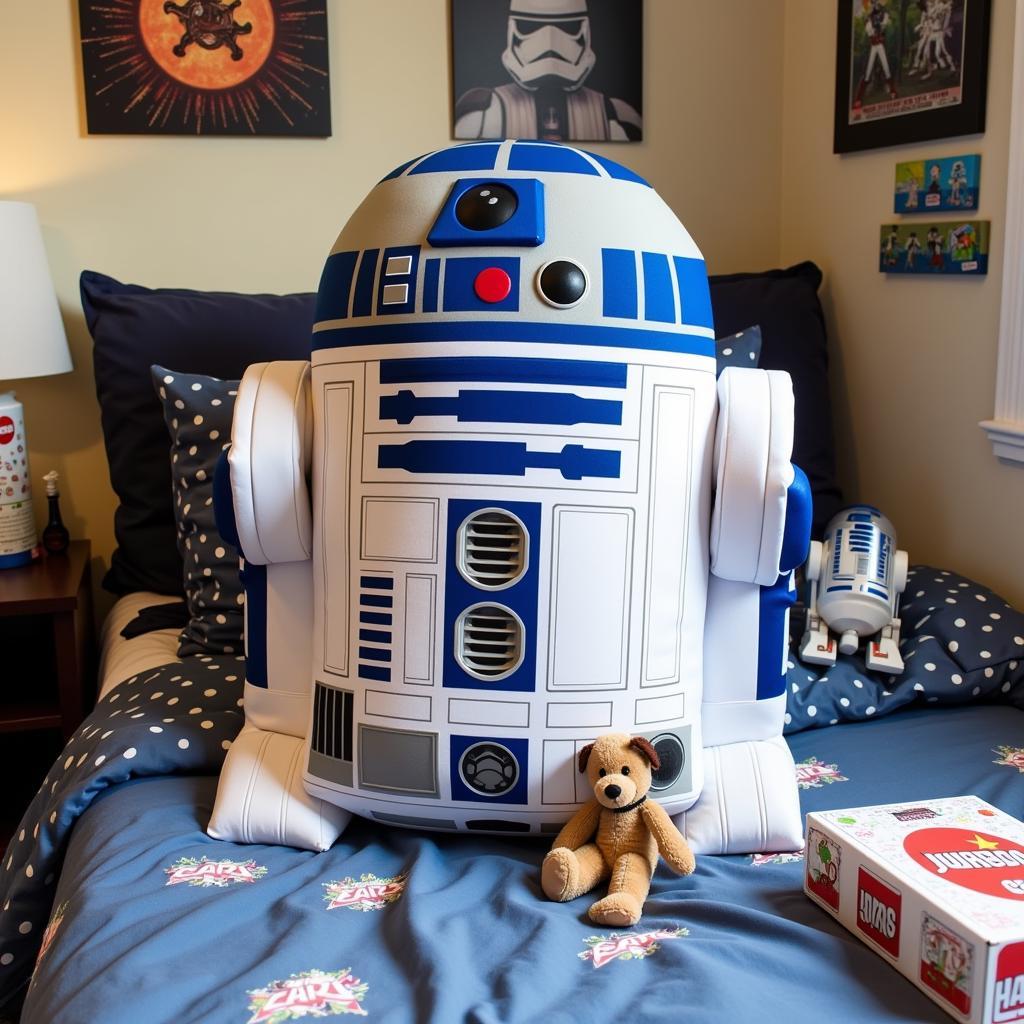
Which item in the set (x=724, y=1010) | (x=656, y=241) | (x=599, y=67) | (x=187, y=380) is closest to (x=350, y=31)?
(x=599, y=67)

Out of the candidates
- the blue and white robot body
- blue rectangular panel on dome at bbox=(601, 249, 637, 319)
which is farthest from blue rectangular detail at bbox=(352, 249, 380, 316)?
blue rectangular panel on dome at bbox=(601, 249, 637, 319)

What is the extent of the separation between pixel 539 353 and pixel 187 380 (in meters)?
0.90

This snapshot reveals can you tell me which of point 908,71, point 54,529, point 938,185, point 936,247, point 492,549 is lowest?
point 54,529

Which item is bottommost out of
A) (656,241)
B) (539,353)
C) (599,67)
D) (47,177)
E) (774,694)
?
(774,694)

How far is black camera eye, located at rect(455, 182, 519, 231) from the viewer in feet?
3.93

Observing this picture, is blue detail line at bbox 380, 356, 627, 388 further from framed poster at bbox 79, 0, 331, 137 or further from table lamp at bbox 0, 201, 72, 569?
framed poster at bbox 79, 0, 331, 137

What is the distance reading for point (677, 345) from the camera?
1.22 metres

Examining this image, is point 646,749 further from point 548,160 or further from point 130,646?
point 130,646

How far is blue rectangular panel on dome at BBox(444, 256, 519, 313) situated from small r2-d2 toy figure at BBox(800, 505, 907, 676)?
76cm

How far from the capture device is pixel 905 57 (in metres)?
2.06

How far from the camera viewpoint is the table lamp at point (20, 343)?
198cm

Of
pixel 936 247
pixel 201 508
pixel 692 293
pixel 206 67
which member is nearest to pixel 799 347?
pixel 936 247

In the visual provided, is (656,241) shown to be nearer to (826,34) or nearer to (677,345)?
(677,345)

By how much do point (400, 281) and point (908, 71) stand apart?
4.20 ft
